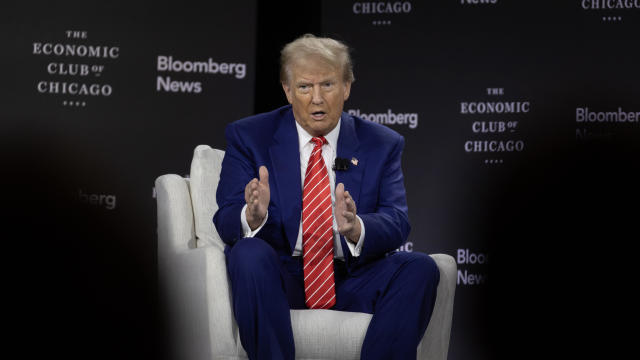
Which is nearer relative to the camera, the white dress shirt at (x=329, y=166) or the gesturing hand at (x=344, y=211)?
the gesturing hand at (x=344, y=211)

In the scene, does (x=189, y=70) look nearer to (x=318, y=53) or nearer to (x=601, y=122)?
(x=318, y=53)

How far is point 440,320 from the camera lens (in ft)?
9.34

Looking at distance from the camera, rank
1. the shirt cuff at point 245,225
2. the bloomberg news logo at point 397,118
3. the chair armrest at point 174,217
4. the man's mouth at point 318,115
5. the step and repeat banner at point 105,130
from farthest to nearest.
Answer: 1. the bloomberg news logo at point 397,118
2. the step and repeat banner at point 105,130
3. the chair armrest at point 174,217
4. the man's mouth at point 318,115
5. the shirt cuff at point 245,225

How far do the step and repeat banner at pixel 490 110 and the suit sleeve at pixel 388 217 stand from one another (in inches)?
72.2

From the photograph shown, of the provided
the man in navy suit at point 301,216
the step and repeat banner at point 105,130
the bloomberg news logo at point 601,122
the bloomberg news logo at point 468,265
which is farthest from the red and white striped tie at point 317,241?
the bloomberg news logo at point 601,122

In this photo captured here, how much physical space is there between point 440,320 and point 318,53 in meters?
0.99

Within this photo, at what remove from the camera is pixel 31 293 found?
14.5 ft

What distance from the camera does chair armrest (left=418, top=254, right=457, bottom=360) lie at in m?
2.83

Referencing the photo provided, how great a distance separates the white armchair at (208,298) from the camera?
2617 millimetres

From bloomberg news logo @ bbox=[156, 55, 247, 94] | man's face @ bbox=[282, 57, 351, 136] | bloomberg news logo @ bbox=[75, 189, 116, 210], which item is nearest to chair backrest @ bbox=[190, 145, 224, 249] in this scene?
man's face @ bbox=[282, 57, 351, 136]

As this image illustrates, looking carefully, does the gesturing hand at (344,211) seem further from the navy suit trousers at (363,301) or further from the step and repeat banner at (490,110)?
the step and repeat banner at (490,110)

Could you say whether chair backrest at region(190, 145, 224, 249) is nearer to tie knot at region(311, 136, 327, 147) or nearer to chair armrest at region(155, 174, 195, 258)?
chair armrest at region(155, 174, 195, 258)

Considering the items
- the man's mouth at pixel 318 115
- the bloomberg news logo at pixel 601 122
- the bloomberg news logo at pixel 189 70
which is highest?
the bloomberg news logo at pixel 189 70

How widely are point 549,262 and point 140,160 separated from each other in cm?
230
